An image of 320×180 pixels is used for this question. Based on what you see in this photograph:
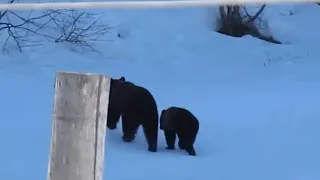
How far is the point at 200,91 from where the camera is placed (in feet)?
32.2

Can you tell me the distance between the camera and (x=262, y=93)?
9.85 m

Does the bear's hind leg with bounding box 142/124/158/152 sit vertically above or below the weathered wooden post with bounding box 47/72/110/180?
below

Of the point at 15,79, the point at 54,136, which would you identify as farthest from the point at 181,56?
the point at 54,136

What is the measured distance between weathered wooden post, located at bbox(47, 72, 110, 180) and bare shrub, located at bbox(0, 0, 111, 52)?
26.7ft

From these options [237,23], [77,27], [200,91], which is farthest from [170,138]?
[237,23]

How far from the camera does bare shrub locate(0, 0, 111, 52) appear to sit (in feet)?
35.5

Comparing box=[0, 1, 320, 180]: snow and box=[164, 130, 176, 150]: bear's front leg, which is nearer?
box=[0, 1, 320, 180]: snow

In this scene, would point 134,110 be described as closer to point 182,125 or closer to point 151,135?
point 151,135

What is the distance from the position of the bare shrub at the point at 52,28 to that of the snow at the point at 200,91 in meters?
0.19

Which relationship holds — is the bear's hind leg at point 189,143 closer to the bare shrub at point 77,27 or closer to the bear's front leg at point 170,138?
the bear's front leg at point 170,138

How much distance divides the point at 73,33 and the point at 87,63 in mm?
749

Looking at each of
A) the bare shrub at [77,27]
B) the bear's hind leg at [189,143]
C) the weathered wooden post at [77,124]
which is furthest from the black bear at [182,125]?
the weathered wooden post at [77,124]

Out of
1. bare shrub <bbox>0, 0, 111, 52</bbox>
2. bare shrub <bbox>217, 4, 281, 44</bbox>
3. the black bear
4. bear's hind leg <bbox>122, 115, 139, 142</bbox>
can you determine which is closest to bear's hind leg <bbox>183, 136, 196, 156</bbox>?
the black bear

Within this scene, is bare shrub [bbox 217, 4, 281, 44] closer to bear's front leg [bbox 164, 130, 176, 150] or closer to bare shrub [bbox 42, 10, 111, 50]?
bare shrub [bbox 42, 10, 111, 50]
